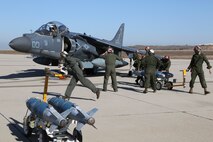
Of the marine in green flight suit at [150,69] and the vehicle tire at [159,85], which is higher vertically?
the marine in green flight suit at [150,69]

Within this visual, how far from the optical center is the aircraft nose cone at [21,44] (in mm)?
15508

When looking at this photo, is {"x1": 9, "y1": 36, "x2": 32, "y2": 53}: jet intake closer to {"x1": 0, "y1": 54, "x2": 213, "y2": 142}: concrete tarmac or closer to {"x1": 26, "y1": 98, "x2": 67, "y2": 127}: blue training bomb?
{"x1": 0, "y1": 54, "x2": 213, "y2": 142}: concrete tarmac

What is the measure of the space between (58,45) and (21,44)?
2.26 m

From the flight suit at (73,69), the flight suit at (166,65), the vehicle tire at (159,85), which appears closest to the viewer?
the flight suit at (73,69)

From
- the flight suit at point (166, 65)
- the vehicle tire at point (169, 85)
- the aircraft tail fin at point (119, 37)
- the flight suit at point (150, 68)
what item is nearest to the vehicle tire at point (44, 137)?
the flight suit at point (150, 68)

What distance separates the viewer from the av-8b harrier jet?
16.1 metres

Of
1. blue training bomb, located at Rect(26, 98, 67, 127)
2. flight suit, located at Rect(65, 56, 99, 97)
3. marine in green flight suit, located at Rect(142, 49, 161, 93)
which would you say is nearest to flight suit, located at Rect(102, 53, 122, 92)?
marine in green flight suit, located at Rect(142, 49, 161, 93)

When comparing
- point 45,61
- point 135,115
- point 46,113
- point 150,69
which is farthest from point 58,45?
point 46,113

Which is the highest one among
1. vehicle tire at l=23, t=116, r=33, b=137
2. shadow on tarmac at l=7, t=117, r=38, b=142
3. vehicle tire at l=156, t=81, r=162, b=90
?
vehicle tire at l=156, t=81, r=162, b=90

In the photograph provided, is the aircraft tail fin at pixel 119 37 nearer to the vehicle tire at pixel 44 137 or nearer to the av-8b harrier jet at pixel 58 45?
the av-8b harrier jet at pixel 58 45

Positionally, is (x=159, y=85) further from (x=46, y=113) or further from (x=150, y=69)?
(x=46, y=113)

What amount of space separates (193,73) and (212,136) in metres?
6.43

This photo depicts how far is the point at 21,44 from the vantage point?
51.1 ft

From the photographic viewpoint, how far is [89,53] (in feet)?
63.8
